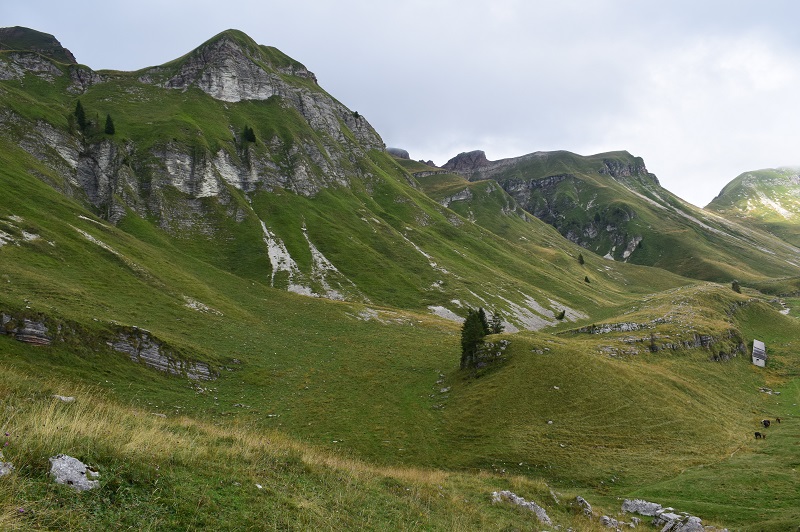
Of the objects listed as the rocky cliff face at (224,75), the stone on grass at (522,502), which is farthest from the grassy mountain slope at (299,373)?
the rocky cliff face at (224,75)

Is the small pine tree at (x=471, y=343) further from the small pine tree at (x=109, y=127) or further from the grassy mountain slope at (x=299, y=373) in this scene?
the small pine tree at (x=109, y=127)

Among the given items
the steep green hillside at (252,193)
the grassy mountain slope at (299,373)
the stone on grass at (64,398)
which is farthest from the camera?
the steep green hillside at (252,193)

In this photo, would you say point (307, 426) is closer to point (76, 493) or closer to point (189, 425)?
point (189, 425)

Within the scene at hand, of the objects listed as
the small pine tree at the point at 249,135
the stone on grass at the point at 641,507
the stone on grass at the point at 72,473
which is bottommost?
the stone on grass at the point at 641,507

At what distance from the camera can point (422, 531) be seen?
46.3ft

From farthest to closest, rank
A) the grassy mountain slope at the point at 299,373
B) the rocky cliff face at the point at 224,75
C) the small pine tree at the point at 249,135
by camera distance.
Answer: the rocky cliff face at the point at 224,75, the small pine tree at the point at 249,135, the grassy mountain slope at the point at 299,373

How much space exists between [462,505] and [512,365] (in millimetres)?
30235

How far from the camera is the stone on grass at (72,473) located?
9.10m

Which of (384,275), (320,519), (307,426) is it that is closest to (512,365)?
(307,426)

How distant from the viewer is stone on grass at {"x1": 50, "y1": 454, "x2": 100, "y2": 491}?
29.9ft

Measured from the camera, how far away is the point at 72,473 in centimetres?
931

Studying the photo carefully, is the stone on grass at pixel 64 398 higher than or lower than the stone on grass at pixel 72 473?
lower

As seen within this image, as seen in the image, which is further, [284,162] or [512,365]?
[284,162]

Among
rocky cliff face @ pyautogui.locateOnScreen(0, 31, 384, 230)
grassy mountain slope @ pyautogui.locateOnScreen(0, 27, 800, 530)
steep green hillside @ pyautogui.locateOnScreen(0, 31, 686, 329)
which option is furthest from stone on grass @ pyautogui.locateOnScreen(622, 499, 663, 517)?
rocky cliff face @ pyautogui.locateOnScreen(0, 31, 384, 230)
